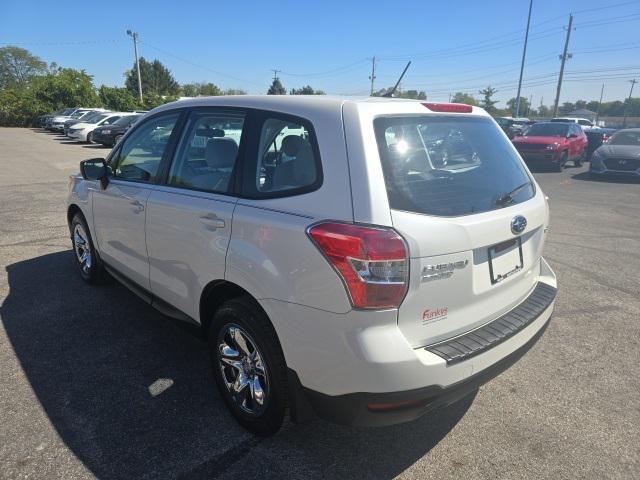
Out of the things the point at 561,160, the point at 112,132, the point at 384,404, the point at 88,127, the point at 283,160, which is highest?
the point at 283,160

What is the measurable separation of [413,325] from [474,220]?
0.61 metres

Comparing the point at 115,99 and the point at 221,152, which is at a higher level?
the point at 115,99

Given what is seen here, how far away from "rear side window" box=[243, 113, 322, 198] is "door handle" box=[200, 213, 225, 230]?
23 cm

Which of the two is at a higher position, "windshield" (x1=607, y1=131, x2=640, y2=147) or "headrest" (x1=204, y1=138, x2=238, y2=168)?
"headrest" (x1=204, y1=138, x2=238, y2=168)

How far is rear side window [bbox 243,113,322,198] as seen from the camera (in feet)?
7.26

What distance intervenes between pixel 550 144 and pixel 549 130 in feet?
4.93

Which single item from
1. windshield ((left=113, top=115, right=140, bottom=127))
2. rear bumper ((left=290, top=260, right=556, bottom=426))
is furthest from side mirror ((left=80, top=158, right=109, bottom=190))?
windshield ((left=113, top=115, right=140, bottom=127))

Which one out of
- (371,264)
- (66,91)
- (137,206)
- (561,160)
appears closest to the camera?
(371,264)

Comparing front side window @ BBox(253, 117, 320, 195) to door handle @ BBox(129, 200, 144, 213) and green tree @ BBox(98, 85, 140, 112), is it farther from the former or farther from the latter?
green tree @ BBox(98, 85, 140, 112)

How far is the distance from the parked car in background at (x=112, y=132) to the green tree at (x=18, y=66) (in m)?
87.3

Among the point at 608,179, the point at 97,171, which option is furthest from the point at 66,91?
the point at 97,171

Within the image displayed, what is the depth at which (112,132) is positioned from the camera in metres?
20.9

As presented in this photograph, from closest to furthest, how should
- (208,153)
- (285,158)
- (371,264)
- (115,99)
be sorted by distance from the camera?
(371,264) → (285,158) → (208,153) → (115,99)

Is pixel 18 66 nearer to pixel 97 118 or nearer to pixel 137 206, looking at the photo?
pixel 97 118
